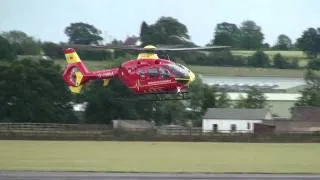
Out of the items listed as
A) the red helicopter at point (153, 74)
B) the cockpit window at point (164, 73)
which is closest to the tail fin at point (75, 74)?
the red helicopter at point (153, 74)

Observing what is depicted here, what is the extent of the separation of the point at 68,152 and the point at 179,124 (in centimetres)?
5339

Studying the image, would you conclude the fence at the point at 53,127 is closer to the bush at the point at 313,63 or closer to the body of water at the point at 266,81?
the body of water at the point at 266,81

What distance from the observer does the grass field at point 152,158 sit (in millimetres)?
49562

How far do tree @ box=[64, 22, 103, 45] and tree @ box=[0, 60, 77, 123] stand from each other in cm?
2594

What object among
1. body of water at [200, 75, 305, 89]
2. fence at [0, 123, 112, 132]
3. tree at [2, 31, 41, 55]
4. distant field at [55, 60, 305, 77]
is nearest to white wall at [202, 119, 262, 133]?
fence at [0, 123, 112, 132]

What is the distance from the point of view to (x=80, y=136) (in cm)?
8188

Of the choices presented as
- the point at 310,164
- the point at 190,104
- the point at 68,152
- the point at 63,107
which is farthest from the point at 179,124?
the point at 310,164

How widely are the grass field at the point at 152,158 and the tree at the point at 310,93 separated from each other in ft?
184

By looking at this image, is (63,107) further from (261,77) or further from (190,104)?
(261,77)

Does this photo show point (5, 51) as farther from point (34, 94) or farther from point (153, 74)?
point (153, 74)

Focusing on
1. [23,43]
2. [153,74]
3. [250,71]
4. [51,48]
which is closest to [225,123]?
[23,43]

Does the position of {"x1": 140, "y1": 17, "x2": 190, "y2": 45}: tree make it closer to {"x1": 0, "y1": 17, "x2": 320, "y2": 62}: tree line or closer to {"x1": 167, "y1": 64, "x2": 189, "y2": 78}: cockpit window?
{"x1": 0, "y1": 17, "x2": 320, "y2": 62}: tree line

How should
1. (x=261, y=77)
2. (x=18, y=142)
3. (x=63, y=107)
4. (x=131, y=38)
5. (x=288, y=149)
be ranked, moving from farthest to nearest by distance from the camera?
(x=261, y=77), (x=63, y=107), (x=131, y=38), (x=18, y=142), (x=288, y=149)

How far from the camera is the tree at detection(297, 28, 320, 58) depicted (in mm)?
157200
